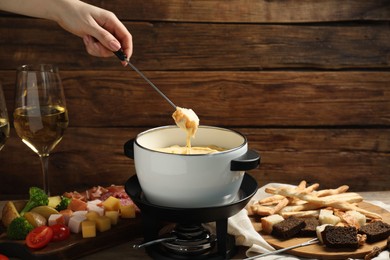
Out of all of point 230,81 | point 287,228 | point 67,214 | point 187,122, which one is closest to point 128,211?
point 67,214

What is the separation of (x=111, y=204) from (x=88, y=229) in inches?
4.9

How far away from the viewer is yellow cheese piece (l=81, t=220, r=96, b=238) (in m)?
1.48

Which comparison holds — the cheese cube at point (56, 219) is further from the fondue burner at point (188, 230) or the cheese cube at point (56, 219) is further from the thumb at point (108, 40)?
the thumb at point (108, 40)

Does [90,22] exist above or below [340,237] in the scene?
above

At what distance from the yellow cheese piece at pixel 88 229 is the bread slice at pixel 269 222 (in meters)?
0.41

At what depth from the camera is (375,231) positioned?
1.50 metres

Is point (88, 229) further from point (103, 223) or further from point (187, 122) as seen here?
point (187, 122)

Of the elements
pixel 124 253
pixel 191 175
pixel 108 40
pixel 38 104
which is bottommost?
pixel 124 253

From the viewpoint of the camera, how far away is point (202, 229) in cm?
150

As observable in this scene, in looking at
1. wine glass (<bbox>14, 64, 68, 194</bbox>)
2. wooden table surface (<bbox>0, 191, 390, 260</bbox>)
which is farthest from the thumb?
wooden table surface (<bbox>0, 191, 390, 260</bbox>)

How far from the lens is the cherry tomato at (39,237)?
1.43 meters

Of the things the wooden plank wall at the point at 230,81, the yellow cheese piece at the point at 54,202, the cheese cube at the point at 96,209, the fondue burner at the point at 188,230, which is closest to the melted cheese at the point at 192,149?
the fondue burner at the point at 188,230

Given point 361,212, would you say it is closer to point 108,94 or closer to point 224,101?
point 224,101

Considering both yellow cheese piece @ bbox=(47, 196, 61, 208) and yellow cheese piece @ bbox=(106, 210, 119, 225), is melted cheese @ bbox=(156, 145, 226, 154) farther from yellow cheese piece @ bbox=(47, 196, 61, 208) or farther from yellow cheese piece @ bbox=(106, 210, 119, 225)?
yellow cheese piece @ bbox=(47, 196, 61, 208)
